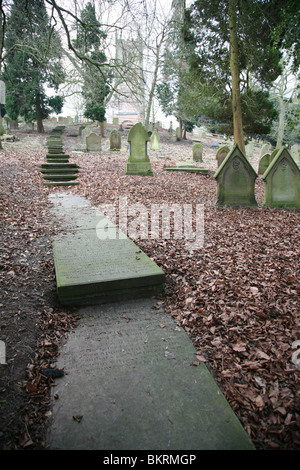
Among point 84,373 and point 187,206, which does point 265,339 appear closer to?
point 84,373

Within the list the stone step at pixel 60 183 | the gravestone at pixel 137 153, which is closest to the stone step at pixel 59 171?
the stone step at pixel 60 183

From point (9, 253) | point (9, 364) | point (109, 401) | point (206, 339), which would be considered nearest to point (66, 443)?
point (109, 401)

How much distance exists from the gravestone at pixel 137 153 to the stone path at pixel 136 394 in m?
8.98

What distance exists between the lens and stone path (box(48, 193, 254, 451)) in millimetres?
1889

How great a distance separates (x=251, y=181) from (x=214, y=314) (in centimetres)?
508

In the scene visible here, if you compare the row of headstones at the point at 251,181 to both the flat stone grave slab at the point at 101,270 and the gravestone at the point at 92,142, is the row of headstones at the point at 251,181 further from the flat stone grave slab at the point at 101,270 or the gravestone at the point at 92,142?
the gravestone at the point at 92,142

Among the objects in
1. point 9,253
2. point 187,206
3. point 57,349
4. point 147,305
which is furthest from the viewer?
point 187,206

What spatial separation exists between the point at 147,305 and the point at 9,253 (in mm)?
2263

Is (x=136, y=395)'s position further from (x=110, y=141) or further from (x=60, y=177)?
(x=110, y=141)

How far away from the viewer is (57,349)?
2699 mm

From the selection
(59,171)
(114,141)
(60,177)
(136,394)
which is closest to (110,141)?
(114,141)

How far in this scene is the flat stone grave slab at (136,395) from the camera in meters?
1.89

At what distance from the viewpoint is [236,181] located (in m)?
7.40

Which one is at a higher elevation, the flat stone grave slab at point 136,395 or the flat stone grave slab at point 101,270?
the flat stone grave slab at point 101,270
